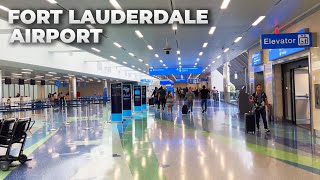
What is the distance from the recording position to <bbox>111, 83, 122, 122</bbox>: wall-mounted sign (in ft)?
48.8

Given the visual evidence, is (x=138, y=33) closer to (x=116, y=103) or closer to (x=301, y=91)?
(x=116, y=103)

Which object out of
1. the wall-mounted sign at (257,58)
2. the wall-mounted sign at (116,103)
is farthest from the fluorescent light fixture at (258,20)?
the wall-mounted sign at (116,103)

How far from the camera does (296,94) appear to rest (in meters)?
13.5

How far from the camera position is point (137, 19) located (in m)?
10.9

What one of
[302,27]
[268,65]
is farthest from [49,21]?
[268,65]

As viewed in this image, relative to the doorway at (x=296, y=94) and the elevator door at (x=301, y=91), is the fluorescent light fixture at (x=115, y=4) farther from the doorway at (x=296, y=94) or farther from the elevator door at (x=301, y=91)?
the elevator door at (x=301, y=91)

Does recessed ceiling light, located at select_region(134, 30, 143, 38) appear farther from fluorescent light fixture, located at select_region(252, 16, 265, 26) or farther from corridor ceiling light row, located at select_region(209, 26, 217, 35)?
fluorescent light fixture, located at select_region(252, 16, 265, 26)

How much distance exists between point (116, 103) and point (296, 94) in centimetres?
782

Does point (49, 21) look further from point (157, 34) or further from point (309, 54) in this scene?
point (309, 54)

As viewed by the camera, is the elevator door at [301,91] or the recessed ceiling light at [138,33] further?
the elevator door at [301,91]

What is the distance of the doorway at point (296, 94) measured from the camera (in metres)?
13.2

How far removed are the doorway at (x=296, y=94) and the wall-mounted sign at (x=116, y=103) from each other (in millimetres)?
7362

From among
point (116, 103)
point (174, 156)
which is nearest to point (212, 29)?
point (116, 103)

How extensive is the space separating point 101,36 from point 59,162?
863cm
